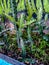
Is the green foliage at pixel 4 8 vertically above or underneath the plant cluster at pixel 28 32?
above

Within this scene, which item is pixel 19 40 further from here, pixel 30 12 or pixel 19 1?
pixel 19 1

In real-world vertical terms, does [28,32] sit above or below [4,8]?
below

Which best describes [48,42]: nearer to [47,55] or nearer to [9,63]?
[47,55]

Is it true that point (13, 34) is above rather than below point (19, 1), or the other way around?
below

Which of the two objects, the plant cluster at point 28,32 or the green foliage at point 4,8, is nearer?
the plant cluster at point 28,32

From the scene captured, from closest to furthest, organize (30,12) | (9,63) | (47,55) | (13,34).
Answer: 1. (9,63)
2. (47,55)
3. (30,12)
4. (13,34)

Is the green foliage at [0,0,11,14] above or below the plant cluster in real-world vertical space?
above

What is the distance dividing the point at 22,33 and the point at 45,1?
409mm

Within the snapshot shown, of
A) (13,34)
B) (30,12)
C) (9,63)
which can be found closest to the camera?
(9,63)

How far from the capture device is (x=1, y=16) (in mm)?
2387

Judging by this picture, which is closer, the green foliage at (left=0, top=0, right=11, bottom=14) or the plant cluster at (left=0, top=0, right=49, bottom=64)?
the plant cluster at (left=0, top=0, right=49, bottom=64)

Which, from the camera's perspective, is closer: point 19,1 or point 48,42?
point 48,42

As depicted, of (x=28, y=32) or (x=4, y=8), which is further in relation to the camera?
(x=4, y=8)

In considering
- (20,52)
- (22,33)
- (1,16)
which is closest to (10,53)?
(20,52)
